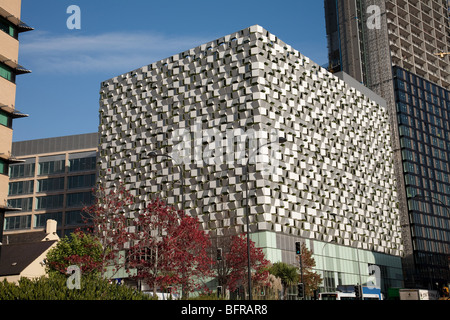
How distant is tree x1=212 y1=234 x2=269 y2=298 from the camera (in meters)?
60.2

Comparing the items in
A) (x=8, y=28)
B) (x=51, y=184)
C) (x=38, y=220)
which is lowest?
(x=38, y=220)

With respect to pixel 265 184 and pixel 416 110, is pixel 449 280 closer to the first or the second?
pixel 416 110

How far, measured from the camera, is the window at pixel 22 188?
375 ft

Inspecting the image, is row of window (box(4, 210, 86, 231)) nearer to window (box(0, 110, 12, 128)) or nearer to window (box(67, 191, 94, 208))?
window (box(67, 191, 94, 208))

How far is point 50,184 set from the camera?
113938 mm

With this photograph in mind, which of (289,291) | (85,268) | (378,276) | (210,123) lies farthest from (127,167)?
(378,276)

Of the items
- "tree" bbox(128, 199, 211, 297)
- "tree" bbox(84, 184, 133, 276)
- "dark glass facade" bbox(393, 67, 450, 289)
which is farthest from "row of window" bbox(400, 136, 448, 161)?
"tree" bbox(84, 184, 133, 276)

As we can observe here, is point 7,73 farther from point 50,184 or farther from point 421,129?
point 421,129

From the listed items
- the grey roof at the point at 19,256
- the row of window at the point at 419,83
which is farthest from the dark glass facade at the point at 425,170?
the grey roof at the point at 19,256

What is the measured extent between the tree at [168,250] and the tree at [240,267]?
5.59 metres

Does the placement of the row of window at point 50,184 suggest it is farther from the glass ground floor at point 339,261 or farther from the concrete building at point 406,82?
the concrete building at point 406,82

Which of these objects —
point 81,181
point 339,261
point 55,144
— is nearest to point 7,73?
point 339,261

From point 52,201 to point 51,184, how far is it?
155 inches

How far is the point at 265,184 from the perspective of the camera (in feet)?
222
